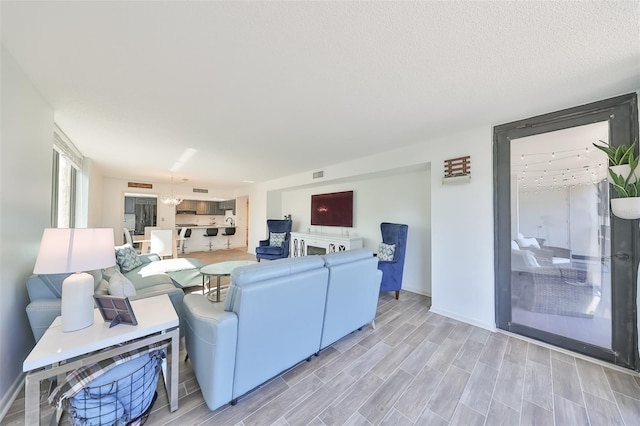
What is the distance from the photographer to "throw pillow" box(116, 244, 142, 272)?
3.21 m

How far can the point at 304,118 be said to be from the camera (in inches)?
97.3

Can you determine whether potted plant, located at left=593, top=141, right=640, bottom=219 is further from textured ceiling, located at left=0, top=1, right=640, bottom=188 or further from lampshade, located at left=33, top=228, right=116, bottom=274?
lampshade, located at left=33, top=228, right=116, bottom=274

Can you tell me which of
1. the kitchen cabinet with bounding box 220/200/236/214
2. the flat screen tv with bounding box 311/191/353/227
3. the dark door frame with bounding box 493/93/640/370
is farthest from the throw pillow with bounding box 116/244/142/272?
the kitchen cabinet with bounding box 220/200/236/214

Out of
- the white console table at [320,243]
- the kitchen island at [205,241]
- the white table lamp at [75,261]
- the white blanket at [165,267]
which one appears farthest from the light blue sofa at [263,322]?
the kitchen island at [205,241]

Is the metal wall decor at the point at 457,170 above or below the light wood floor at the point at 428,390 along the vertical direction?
above

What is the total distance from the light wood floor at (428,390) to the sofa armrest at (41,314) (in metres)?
0.48

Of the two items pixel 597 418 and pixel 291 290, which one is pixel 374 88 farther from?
pixel 597 418

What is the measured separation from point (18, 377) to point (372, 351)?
277 centimetres

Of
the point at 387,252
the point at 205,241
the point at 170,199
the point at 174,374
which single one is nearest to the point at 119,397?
the point at 174,374

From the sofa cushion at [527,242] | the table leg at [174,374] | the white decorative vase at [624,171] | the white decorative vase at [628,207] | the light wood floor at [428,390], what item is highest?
the white decorative vase at [624,171]

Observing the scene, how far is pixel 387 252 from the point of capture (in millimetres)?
3605

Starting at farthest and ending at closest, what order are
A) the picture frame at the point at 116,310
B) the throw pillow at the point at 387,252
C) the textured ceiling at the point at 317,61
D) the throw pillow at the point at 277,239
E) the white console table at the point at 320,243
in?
the throw pillow at the point at 277,239 < the white console table at the point at 320,243 < the throw pillow at the point at 387,252 < the picture frame at the point at 116,310 < the textured ceiling at the point at 317,61

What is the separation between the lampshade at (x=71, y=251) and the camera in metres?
1.20

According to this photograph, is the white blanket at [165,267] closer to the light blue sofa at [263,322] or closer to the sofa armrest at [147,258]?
the sofa armrest at [147,258]
